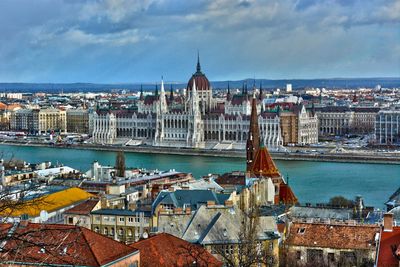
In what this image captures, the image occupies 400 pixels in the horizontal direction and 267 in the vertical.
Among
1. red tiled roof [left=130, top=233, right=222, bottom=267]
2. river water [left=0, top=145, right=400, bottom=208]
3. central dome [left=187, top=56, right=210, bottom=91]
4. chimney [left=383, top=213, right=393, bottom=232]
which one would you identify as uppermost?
central dome [left=187, top=56, right=210, bottom=91]

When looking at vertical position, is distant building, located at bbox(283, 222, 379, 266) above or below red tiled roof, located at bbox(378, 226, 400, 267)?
below

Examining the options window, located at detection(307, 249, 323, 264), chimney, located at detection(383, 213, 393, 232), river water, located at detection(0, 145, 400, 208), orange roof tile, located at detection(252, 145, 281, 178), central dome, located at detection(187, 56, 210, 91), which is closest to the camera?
chimney, located at detection(383, 213, 393, 232)

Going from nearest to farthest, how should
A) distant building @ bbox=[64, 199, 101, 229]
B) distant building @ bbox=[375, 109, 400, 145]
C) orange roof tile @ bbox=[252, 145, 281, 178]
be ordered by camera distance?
distant building @ bbox=[64, 199, 101, 229]
orange roof tile @ bbox=[252, 145, 281, 178]
distant building @ bbox=[375, 109, 400, 145]

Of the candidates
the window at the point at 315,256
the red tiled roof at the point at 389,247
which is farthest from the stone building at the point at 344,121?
the red tiled roof at the point at 389,247

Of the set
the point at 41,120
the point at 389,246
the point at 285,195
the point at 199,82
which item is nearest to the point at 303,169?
the point at 285,195

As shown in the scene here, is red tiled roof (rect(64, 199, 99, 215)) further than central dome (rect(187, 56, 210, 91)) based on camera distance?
No

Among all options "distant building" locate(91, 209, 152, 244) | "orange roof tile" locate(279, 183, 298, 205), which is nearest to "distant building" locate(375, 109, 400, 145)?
"orange roof tile" locate(279, 183, 298, 205)

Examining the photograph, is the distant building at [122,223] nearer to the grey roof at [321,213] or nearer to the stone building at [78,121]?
the grey roof at [321,213]

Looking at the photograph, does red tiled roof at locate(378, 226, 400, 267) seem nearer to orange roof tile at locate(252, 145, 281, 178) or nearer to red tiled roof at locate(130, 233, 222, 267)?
red tiled roof at locate(130, 233, 222, 267)
